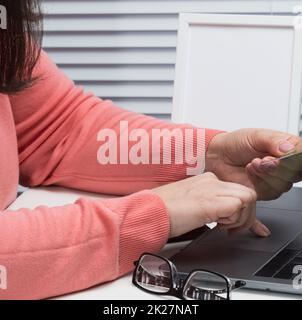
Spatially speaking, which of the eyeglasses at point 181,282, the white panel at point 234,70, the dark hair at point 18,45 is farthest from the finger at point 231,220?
the white panel at point 234,70

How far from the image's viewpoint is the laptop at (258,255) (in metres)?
0.75

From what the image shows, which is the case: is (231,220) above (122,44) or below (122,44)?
below

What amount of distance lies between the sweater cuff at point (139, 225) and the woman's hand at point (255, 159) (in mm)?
157

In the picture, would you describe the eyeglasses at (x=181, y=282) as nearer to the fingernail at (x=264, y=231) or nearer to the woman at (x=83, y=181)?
the woman at (x=83, y=181)

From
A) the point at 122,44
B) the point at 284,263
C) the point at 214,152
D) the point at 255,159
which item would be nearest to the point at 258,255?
the point at 284,263

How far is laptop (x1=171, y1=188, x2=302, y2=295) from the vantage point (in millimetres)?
746

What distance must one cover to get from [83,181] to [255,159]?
0.26 m

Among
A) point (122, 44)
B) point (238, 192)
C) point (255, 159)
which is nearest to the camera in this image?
point (238, 192)

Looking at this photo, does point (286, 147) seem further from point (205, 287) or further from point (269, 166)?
point (205, 287)

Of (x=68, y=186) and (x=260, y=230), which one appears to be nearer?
(x=260, y=230)

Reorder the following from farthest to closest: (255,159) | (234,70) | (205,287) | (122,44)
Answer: (122,44) → (234,70) → (255,159) → (205,287)

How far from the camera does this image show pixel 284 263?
0.78 m

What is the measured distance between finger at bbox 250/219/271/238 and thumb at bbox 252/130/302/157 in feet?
0.31

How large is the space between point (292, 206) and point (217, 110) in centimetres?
41
